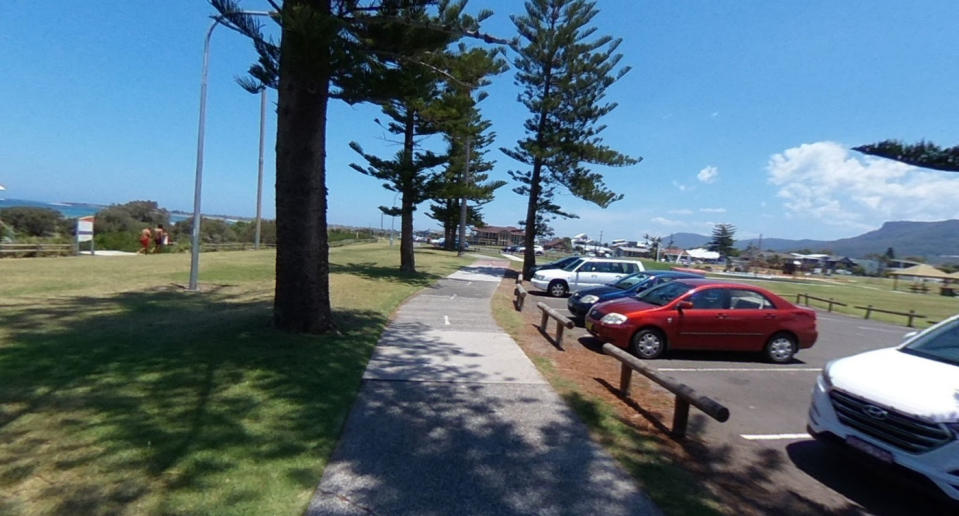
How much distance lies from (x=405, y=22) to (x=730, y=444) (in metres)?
6.92

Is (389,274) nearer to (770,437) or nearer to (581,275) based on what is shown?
(581,275)

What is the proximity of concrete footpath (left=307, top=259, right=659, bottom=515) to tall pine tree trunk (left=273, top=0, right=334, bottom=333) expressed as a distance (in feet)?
4.94

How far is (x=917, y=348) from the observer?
491 cm

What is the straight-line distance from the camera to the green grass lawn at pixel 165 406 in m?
3.05

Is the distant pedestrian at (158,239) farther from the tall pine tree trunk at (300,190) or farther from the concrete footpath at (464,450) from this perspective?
the concrete footpath at (464,450)

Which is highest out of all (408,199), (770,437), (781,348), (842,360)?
(408,199)

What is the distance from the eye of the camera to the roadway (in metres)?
3.94

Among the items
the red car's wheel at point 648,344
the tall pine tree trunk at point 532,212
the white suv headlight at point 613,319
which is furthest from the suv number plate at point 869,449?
the tall pine tree trunk at point 532,212

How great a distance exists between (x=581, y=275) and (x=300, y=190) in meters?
12.7

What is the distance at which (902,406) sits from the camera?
380 cm

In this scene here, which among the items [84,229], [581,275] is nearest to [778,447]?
[581,275]

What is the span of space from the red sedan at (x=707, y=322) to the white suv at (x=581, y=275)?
841 cm

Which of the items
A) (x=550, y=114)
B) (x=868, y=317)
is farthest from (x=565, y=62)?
(x=868, y=317)

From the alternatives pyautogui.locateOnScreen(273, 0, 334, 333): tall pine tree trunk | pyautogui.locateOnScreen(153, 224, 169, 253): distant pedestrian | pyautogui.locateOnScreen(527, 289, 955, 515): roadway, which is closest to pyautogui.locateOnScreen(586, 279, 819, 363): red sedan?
pyautogui.locateOnScreen(527, 289, 955, 515): roadway
